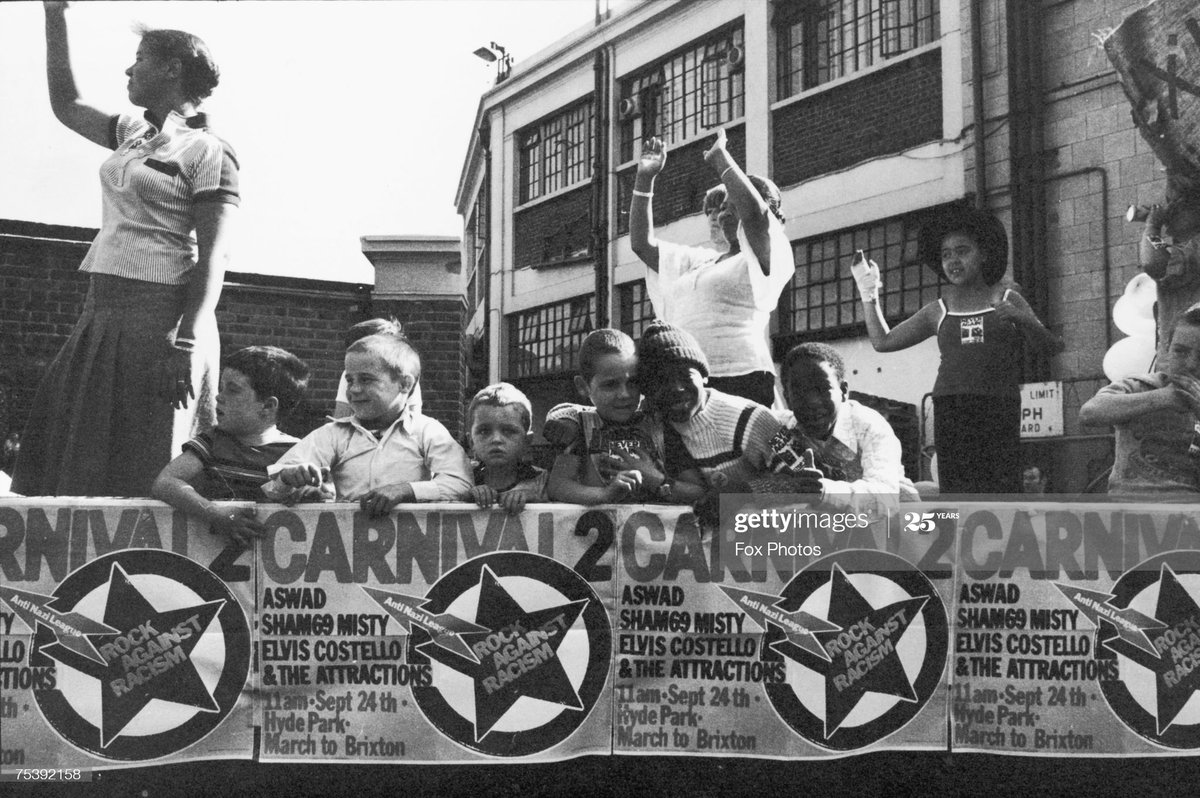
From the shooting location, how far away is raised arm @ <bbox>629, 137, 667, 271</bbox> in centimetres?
339

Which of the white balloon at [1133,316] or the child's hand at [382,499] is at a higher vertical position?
the white balloon at [1133,316]

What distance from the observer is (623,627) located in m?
2.90

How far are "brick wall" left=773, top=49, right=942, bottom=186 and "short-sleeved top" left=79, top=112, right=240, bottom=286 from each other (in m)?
1.76

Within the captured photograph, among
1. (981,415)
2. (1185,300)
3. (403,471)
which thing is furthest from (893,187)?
(403,471)

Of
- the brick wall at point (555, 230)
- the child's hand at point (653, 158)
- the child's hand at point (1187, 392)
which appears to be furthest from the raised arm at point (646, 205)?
the child's hand at point (1187, 392)

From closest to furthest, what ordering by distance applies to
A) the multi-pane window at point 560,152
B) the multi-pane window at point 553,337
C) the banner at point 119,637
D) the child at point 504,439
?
1. the banner at point 119,637
2. the child at point 504,439
3. the multi-pane window at point 553,337
4. the multi-pane window at point 560,152

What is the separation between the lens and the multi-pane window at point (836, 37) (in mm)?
3227

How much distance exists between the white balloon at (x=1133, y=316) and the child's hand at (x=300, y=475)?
2373 millimetres

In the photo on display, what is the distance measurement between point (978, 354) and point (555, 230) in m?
1.43

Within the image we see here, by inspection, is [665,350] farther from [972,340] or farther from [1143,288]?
[1143,288]

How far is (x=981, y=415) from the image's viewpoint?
3.30 meters

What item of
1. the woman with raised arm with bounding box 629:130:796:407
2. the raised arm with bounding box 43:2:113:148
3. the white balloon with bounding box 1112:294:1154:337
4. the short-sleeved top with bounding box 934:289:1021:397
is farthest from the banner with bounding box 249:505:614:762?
the white balloon with bounding box 1112:294:1154:337

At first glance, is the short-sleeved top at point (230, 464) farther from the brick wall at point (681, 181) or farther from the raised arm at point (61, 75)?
the brick wall at point (681, 181)

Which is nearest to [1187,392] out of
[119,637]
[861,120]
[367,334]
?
[861,120]
